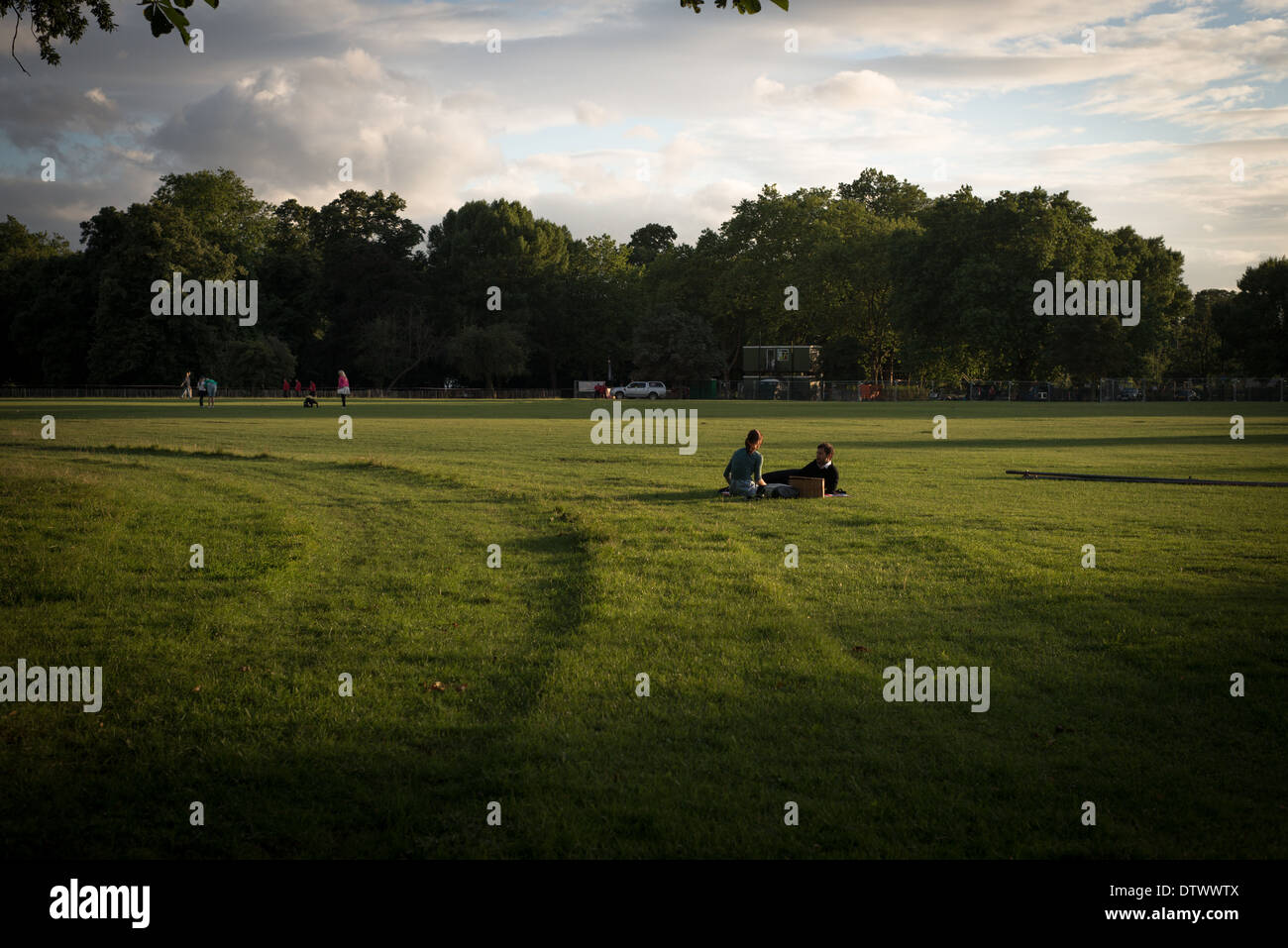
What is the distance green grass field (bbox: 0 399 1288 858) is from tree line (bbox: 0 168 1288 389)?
2880 inches

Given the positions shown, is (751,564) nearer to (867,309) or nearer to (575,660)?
(575,660)

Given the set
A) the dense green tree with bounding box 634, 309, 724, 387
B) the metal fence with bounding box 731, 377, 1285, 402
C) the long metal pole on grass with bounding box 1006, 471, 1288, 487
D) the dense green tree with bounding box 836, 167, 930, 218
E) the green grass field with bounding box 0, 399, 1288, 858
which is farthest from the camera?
the dense green tree with bounding box 836, 167, 930, 218

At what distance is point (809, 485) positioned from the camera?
59.3ft

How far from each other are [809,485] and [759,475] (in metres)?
0.98

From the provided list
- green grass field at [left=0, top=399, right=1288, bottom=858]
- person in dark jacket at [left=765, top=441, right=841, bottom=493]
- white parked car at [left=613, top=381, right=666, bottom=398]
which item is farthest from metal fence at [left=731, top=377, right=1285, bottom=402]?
green grass field at [left=0, top=399, right=1288, bottom=858]

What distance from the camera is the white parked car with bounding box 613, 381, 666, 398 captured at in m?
98.3

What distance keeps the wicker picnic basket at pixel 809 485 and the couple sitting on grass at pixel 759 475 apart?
188 mm

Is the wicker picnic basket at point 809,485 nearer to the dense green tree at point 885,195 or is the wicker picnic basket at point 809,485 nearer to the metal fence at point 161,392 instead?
the metal fence at point 161,392

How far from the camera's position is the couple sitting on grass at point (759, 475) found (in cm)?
1792

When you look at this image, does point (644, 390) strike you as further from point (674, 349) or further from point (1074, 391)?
point (1074, 391)

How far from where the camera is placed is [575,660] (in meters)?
7.89

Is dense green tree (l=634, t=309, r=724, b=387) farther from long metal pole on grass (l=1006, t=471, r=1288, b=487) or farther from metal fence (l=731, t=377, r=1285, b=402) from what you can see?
long metal pole on grass (l=1006, t=471, r=1288, b=487)
